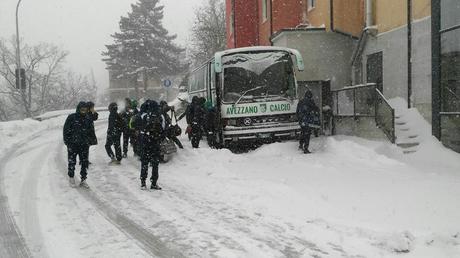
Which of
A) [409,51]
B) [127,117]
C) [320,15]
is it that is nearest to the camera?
[127,117]

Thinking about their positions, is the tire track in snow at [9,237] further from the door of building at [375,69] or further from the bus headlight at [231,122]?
the door of building at [375,69]

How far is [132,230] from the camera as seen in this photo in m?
6.54

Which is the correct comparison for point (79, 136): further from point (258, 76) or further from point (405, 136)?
point (405, 136)

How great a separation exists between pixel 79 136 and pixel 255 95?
21.3 ft

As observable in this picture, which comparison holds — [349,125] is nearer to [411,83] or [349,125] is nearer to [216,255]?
[411,83]

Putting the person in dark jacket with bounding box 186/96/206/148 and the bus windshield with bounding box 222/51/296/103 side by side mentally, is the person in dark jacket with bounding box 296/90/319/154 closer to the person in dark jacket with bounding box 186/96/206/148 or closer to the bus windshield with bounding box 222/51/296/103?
the bus windshield with bounding box 222/51/296/103

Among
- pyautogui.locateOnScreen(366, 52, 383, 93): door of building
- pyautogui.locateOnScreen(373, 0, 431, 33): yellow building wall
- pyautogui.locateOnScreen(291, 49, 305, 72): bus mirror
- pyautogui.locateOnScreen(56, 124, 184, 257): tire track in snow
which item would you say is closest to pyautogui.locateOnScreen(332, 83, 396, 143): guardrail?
pyautogui.locateOnScreen(366, 52, 383, 93): door of building

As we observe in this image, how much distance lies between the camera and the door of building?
1778 centimetres

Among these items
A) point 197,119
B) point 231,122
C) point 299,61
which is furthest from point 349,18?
point 197,119

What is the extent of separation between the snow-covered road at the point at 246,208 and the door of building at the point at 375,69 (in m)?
5.57

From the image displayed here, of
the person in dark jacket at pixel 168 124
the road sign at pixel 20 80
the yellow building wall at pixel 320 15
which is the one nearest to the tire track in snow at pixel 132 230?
the person in dark jacket at pixel 168 124

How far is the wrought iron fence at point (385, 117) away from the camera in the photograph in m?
13.2

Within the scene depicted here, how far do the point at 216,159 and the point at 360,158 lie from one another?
12.1 feet

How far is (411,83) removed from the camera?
15.3 m
